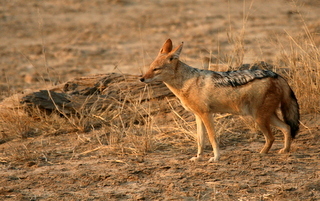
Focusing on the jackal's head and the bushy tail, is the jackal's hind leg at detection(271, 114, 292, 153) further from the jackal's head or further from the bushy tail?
the jackal's head

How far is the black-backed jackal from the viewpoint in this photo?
214 inches

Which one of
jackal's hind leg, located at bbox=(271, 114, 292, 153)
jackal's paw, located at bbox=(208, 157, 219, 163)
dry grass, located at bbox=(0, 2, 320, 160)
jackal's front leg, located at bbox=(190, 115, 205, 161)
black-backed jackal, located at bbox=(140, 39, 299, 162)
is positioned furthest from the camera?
dry grass, located at bbox=(0, 2, 320, 160)

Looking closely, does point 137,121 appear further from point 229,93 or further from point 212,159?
point 229,93

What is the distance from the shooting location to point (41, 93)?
7.13 meters

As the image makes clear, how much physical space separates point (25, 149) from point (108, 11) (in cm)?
1019

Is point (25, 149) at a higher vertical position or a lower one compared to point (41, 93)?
lower

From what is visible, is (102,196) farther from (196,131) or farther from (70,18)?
(70,18)

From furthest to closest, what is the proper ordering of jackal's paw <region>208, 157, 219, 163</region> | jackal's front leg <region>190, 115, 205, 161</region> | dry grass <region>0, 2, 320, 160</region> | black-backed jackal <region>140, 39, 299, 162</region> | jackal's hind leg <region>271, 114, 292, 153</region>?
dry grass <region>0, 2, 320, 160</region> → jackal's front leg <region>190, 115, 205, 161</region> → jackal's hind leg <region>271, 114, 292, 153</region> → jackal's paw <region>208, 157, 219, 163</region> → black-backed jackal <region>140, 39, 299, 162</region>

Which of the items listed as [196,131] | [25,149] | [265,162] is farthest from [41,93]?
[265,162]

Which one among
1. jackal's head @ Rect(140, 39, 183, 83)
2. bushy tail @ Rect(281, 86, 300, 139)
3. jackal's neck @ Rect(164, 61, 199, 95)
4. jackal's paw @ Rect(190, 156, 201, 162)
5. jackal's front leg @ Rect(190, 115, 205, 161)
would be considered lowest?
jackal's paw @ Rect(190, 156, 201, 162)

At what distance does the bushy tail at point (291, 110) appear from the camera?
563 centimetres

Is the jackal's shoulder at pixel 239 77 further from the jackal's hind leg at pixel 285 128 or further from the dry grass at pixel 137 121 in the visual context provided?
the dry grass at pixel 137 121

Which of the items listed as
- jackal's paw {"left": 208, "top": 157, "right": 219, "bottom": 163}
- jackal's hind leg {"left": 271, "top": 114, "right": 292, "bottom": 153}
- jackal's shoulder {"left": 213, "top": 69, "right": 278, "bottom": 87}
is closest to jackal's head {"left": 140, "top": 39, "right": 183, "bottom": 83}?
jackal's shoulder {"left": 213, "top": 69, "right": 278, "bottom": 87}

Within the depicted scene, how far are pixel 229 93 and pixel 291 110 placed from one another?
0.73 meters
